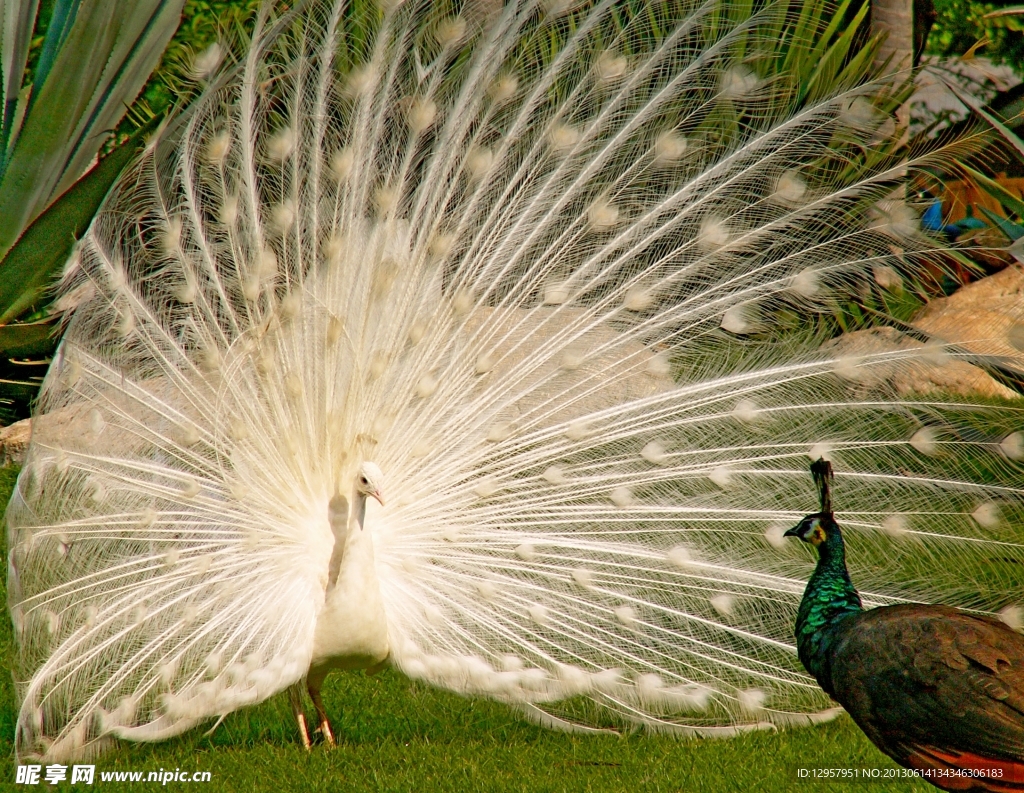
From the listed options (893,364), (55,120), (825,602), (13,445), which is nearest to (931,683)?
(825,602)

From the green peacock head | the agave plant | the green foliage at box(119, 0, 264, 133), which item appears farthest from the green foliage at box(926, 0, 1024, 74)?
the green peacock head

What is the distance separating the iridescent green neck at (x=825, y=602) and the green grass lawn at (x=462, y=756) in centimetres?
76

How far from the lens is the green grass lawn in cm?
382

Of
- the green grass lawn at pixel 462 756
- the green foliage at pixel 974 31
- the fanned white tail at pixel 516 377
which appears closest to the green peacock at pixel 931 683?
the green grass lawn at pixel 462 756

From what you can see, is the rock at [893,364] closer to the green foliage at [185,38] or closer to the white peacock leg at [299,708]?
the white peacock leg at [299,708]

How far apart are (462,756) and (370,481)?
1.08 metres

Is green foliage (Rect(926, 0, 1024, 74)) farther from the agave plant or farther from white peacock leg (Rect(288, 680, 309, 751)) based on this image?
white peacock leg (Rect(288, 680, 309, 751))

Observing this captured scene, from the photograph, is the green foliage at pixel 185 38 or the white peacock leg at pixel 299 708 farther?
the green foliage at pixel 185 38

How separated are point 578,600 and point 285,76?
207 centimetres

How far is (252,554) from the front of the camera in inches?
154

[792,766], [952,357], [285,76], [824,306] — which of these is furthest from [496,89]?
[792,766]

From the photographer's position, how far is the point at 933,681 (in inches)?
116

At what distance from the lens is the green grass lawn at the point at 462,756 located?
12.5 ft

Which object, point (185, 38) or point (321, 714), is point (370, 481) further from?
point (185, 38)
